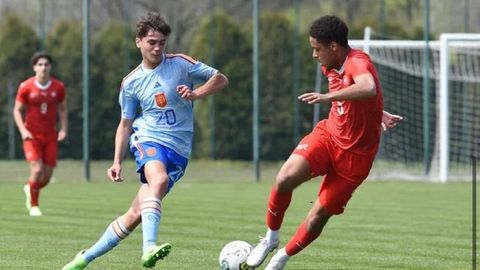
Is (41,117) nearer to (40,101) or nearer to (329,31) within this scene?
(40,101)

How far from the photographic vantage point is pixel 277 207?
961cm

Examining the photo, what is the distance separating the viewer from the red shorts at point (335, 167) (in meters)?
9.40

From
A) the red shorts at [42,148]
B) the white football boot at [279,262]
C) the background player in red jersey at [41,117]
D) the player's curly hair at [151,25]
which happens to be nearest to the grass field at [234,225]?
the background player in red jersey at [41,117]

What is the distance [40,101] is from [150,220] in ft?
32.2

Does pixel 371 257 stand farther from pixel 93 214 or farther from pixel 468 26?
pixel 468 26

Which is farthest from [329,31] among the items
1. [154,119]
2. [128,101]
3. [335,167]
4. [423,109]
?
[423,109]

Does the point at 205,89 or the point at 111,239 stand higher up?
the point at 205,89

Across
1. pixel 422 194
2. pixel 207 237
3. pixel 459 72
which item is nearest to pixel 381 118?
pixel 207 237

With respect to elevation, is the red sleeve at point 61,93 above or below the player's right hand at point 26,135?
above

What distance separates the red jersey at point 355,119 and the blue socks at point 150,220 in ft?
4.81

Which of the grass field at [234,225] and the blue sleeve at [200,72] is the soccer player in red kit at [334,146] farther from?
the grass field at [234,225]

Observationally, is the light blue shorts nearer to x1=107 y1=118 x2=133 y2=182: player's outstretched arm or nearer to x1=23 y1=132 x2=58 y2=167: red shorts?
x1=107 y1=118 x2=133 y2=182: player's outstretched arm

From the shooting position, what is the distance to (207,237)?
44.7 ft

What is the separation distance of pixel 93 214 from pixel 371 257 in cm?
669
